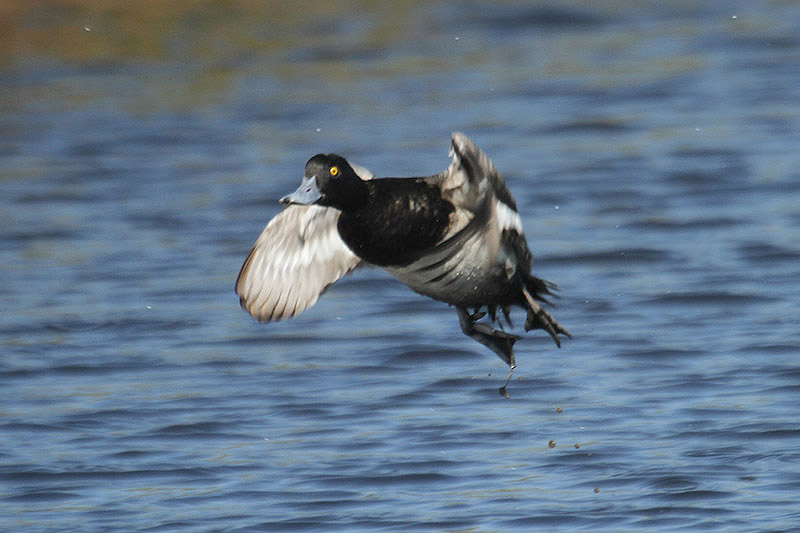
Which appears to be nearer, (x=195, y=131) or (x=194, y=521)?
(x=194, y=521)

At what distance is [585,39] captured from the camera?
15.1 m

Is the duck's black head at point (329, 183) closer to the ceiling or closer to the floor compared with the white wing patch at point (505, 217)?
closer to the ceiling

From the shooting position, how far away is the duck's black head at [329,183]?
5.41 m

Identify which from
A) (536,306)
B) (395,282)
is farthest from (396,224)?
(395,282)

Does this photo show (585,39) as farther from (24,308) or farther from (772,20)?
(24,308)

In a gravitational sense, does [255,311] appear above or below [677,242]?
above

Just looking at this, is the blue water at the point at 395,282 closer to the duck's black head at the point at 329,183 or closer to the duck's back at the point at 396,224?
the duck's back at the point at 396,224

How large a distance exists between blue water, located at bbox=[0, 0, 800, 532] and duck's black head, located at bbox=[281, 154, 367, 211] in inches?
Result: 52.6

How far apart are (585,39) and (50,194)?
215 inches

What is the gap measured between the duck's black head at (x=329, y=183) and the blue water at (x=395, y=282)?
134 centimetres

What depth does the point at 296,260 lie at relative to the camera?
611 cm

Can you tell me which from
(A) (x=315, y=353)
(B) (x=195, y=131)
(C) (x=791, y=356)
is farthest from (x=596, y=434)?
(B) (x=195, y=131)

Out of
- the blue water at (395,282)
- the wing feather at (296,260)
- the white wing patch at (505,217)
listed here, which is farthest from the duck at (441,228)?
the blue water at (395,282)

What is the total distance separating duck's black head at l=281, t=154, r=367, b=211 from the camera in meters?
5.41
